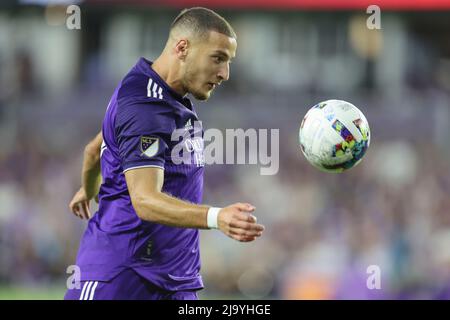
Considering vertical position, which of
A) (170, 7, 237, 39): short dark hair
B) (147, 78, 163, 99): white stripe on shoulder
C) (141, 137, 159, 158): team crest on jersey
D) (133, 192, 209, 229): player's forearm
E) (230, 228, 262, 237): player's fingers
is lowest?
(230, 228, 262, 237): player's fingers

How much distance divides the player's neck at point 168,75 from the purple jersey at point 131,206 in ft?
0.19

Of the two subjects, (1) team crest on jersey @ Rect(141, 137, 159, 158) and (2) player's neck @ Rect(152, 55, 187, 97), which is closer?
(1) team crest on jersey @ Rect(141, 137, 159, 158)

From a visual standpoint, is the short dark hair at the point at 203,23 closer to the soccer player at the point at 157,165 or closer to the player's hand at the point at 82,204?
the soccer player at the point at 157,165

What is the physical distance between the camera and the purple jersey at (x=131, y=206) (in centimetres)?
560

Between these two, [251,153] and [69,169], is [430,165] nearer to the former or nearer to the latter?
[251,153]

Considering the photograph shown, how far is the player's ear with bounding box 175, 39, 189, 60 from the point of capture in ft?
19.4

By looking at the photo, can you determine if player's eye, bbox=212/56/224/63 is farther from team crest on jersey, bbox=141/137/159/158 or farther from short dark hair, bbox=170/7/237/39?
team crest on jersey, bbox=141/137/159/158

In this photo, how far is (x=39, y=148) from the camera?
62.7ft

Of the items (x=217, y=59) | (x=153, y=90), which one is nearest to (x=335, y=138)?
(x=217, y=59)

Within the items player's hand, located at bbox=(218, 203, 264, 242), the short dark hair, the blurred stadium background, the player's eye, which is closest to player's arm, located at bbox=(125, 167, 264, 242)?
player's hand, located at bbox=(218, 203, 264, 242)

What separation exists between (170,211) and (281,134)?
1426 centimetres

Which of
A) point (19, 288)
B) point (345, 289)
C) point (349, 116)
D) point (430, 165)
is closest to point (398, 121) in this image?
point (430, 165)

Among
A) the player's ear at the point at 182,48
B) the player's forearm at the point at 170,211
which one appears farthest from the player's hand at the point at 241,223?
the player's ear at the point at 182,48
